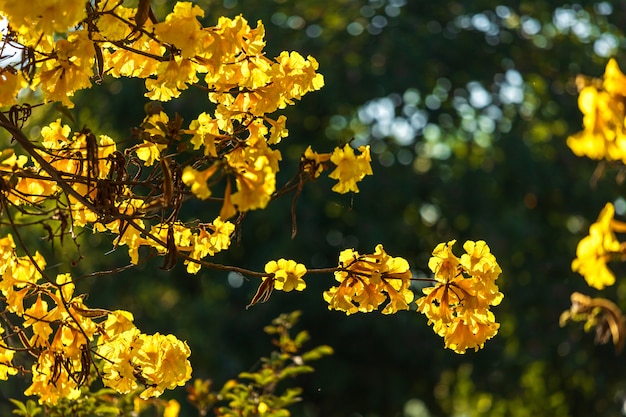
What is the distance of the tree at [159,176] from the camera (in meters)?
1.54

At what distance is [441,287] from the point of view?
1.72 m

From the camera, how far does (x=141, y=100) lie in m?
7.29

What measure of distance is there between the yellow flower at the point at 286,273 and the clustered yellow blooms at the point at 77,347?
8.1 inches

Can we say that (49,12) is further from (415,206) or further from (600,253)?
(415,206)

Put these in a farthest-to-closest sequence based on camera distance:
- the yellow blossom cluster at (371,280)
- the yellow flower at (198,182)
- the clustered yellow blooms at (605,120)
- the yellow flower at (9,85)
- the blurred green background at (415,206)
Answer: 1. the blurred green background at (415,206)
2. the yellow blossom cluster at (371,280)
3. the clustered yellow blooms at (605,120)
4. the yellow flower at (9,85)
5. the yellow flower at (198,182)

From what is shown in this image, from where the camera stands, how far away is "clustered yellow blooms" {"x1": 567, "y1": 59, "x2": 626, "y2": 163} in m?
1.58

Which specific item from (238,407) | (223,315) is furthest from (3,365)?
(223,315)

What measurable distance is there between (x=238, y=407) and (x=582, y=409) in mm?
5620

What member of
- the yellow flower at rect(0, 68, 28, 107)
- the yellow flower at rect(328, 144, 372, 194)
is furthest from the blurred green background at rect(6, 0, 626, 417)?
the yellow flower at rect(0, 68, 28, 107)

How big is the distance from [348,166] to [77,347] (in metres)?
0.53

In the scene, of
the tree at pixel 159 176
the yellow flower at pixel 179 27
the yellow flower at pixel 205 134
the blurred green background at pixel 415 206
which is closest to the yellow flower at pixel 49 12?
the tree at pixel 159 176

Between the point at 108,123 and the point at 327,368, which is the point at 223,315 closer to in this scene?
the point at 327,368

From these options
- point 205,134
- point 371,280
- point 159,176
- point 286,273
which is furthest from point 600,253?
point 159,176

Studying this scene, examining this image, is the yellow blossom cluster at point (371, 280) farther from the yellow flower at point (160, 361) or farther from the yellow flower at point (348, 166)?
the yellow flower at point (160, 361)
